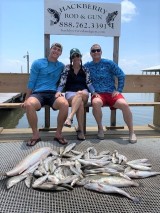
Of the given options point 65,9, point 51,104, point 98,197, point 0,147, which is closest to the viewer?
point 98,197

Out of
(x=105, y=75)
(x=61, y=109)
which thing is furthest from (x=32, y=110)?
(x=105, y=75)

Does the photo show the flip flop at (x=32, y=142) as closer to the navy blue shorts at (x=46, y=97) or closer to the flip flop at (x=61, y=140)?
the flip flop at (x=61, y=140)

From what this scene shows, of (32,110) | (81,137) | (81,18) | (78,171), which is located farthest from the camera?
(81,18)

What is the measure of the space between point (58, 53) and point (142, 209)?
2.96m

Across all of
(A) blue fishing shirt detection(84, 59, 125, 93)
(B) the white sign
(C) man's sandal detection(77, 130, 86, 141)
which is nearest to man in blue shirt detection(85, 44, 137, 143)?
(A) blue fishing shirt detection(84, 59, 125, 93)

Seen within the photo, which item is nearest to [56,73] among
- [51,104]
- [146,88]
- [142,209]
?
[51,104]

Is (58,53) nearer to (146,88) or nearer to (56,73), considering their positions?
(56,73)

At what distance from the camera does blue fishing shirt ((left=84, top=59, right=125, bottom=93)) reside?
4992 mm

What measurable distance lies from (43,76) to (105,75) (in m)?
1.06

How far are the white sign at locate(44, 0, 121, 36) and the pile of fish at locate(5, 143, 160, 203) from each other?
2.34 meters

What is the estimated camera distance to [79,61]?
4758 mm

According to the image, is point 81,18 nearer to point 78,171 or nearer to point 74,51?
point 74,51

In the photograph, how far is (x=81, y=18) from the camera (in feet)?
17.6

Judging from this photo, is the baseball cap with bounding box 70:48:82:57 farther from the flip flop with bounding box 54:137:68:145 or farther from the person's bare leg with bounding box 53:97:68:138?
the flip flop with bounding box 54:137:68:145
